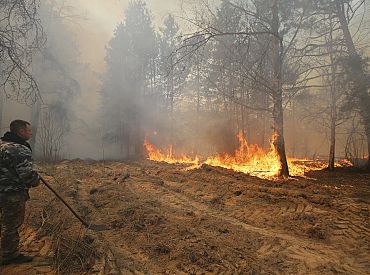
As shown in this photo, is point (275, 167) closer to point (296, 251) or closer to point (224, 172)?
point (224, 172)

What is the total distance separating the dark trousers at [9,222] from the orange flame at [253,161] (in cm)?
881

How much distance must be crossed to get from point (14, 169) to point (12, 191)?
1.17 feet

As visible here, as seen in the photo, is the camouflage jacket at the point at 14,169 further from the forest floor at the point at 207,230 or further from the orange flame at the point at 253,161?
the orange flame at the point at 253,161

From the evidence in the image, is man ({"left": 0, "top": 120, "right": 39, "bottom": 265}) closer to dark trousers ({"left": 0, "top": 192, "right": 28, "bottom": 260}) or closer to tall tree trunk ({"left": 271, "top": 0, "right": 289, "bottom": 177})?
dark trousers ({"left": 0, "top": 192, "right": 28, "bottom": 260})

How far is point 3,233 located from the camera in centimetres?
445

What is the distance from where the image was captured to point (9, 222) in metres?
4.48

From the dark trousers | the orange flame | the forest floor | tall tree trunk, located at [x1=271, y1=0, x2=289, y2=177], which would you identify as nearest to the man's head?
the dark trousers

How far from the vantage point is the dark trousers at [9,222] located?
4.40 metres

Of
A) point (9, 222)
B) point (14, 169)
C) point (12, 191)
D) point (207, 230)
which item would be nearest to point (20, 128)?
point (14, 169)

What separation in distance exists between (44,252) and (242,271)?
3.45 meters

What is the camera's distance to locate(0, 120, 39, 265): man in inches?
173

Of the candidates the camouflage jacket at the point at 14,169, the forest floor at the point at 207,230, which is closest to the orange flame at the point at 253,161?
the forest floor at the point at 207,230

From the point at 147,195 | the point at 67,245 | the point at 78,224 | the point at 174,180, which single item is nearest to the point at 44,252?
the point at 67,245

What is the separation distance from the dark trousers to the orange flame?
28.9 feet
